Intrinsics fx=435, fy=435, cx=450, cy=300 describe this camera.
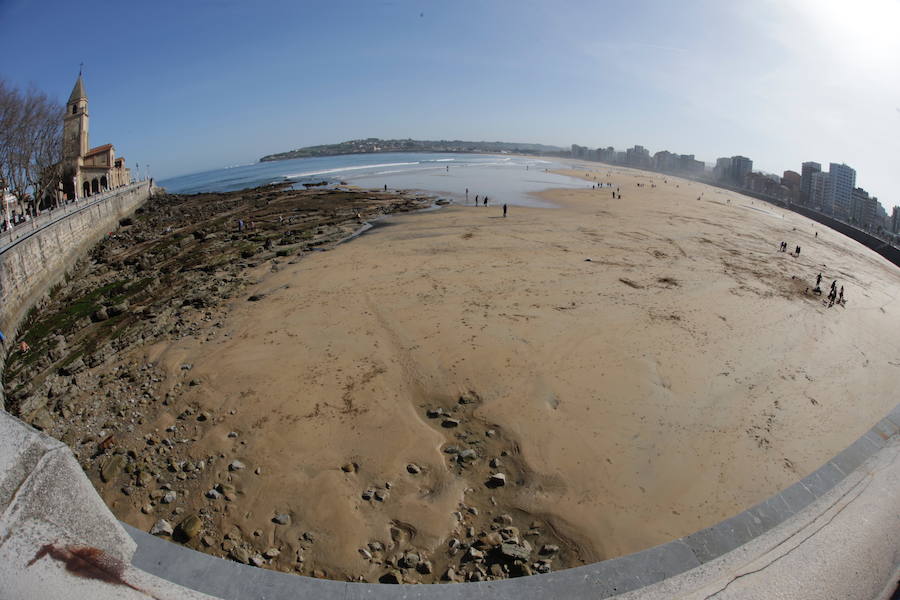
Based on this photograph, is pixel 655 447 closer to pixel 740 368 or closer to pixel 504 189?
pixel 740 368

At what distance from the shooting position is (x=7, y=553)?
2.62 meters

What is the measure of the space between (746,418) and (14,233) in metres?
24.5

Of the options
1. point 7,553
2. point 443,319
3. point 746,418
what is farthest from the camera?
point 443,319

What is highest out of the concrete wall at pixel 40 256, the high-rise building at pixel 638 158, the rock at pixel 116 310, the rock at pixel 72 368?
the high-rise building at pixel 638 158

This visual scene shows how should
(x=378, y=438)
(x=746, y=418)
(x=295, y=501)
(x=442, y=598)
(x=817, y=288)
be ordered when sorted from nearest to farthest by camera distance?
(x=442, y=598) < (x=295, y=501) < (x=378, y=438) < (x=746, y=418) < (x=817, y=288)

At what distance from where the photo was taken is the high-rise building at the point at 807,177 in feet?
203

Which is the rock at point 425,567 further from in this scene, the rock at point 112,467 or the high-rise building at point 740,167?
the high-rise building at point 740,167

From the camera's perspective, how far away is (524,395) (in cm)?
859

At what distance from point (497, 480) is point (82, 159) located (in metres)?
46.4

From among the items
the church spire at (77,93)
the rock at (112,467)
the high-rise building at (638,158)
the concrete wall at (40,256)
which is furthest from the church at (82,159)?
the high-rise building at (638,158)

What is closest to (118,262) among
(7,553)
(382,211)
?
(382,211)

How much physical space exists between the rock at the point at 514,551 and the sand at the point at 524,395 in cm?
41

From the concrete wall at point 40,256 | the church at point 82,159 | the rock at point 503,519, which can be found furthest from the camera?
the church at point 82,159

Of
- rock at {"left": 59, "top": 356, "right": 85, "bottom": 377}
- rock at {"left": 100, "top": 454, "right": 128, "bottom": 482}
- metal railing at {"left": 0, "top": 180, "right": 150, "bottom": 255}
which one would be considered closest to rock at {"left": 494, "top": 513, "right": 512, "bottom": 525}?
rock at {"left": 100, "top": 454, "right": 128, "bottom": 482}
